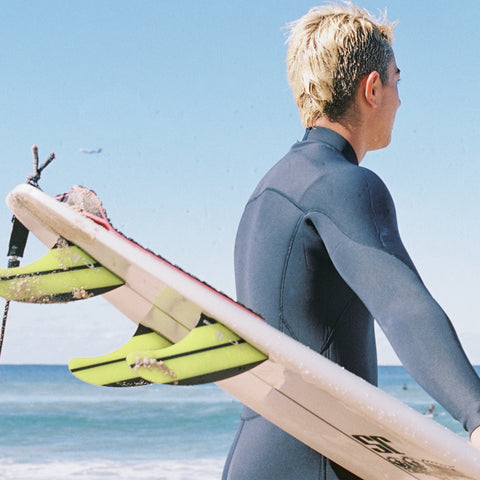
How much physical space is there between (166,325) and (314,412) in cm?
41

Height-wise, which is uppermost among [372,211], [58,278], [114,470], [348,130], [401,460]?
[348,130]

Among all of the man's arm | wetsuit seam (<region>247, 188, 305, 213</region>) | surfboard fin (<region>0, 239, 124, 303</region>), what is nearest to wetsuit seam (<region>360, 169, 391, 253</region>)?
the man's arm

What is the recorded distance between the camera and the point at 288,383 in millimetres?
1548

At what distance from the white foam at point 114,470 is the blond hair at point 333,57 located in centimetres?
1340

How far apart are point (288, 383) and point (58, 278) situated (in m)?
0.59

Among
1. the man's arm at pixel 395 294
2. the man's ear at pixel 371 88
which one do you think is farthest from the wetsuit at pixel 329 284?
the man's ear at pixel 371 88

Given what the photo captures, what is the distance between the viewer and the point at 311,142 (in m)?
1.76

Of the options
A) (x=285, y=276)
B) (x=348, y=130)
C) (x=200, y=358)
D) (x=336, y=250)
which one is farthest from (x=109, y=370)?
(x=348, y=130)

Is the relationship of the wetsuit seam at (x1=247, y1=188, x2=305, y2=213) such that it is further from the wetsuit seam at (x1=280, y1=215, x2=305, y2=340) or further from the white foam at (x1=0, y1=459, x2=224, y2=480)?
the white foam at (x1=0, y1=459, x2=224, y2=480)

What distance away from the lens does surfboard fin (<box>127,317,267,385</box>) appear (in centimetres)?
142

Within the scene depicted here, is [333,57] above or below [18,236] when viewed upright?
above

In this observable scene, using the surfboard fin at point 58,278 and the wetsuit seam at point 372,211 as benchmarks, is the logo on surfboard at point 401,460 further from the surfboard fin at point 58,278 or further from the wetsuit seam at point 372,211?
the surfboard fin at point 58,278

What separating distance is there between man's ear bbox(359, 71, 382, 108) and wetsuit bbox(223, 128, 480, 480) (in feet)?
0.39

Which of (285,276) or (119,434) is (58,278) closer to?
(285,276)
